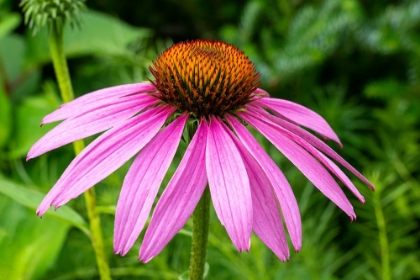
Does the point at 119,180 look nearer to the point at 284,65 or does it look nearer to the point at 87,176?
the point at 284,65

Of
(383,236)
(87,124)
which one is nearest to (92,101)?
(87,124)

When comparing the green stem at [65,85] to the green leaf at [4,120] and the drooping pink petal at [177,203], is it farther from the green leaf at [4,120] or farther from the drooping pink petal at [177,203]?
the green leaf at [4,120]

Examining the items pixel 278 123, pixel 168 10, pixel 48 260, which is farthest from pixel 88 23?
pixel 278 123

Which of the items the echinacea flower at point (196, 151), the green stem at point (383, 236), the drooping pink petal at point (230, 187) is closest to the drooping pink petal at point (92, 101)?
the echinacea flower at point (196, 151)

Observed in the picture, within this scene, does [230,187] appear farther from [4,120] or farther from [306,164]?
[4,120]

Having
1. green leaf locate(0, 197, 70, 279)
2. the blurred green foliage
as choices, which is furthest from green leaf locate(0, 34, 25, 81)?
green leaf locate(0, 197, 70, 279)

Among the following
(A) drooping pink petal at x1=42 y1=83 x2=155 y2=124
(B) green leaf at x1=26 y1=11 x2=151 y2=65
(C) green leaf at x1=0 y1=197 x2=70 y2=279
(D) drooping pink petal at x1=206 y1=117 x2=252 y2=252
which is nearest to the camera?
(D) drooping pink petal at x1=206 y1=117 x2=252 y2=252

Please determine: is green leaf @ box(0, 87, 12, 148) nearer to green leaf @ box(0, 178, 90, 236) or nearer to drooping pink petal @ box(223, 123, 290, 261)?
green leaf @ box(0, 178, 90, 236)
